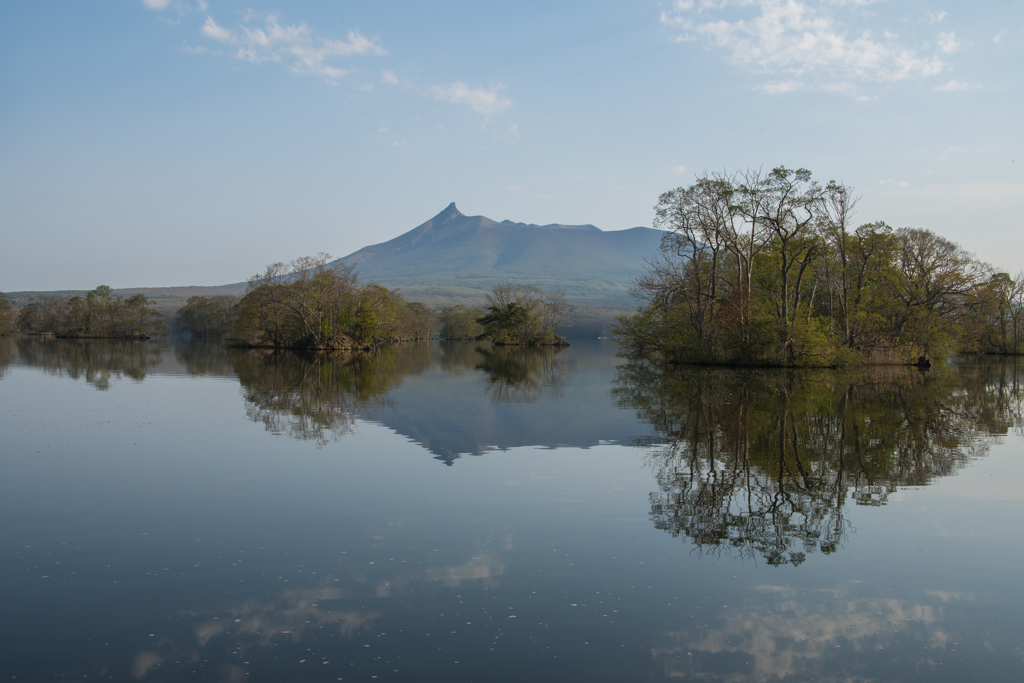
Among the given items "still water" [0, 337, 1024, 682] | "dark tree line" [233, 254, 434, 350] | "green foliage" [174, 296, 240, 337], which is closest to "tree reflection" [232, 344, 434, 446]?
"still water" [0, 337, 1024, 682]

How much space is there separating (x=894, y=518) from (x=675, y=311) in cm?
3497

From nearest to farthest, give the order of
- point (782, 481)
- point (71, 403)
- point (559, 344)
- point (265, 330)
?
1. point (782, 481)
2. point (71, 403)
3. point (265, 330)
4. point (559, 344)

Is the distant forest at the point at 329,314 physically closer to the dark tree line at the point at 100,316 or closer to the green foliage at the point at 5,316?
the dark tree line at the point at 100,316

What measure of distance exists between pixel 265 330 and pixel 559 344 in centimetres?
4372

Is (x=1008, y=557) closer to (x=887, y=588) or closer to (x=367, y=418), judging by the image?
(x=887, y=588)

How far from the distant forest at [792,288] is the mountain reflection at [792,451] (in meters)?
10.4

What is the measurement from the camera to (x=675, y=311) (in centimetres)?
4266

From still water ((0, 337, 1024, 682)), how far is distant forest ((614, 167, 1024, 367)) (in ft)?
69.6

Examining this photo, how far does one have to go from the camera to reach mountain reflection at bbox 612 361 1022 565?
789 centimetres

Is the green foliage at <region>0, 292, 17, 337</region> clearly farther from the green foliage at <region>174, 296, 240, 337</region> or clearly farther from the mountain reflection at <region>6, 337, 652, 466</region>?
the mountain reflection at <region>6, 337, 652, 466</region>

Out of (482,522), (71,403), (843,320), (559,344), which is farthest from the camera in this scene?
(559,344)

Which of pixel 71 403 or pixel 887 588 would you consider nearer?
pixel 887 588

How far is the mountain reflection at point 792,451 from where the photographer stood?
25.9ft

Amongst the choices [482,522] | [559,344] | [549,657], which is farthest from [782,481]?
[559,344]
